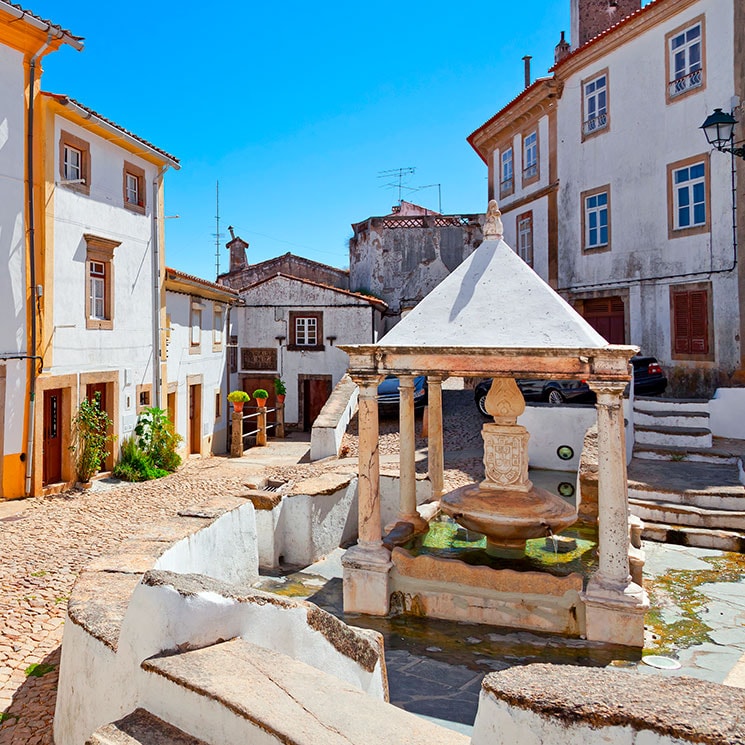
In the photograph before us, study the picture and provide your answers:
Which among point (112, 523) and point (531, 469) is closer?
point (112, 523)

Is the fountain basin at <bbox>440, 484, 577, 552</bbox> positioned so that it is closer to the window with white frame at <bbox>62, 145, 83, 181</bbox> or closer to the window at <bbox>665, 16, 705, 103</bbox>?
the window with white frame at <bbox>62, 145, 83, 181</bbox>

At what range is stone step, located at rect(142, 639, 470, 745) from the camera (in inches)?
98.4

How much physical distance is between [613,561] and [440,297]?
3272mm

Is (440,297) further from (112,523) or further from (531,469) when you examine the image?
(531,469)

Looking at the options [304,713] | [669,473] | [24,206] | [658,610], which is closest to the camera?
[304,713]

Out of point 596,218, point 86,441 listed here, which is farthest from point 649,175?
point 86,441

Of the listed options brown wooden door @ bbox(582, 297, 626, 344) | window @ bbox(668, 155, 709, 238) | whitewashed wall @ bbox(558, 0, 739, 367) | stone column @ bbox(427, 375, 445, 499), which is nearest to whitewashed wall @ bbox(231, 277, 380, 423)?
whitewashed wall @ bbox(558, 0, 739, 367)

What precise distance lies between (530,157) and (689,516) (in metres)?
16.3

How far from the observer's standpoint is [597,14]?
70.6 ft

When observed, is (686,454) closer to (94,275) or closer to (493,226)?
(493,226)

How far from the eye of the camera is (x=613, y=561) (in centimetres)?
593

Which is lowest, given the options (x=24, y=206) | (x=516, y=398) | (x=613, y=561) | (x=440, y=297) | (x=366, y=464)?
(x=613, y=561)

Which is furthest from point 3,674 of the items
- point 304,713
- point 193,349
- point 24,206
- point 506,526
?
point 193,349

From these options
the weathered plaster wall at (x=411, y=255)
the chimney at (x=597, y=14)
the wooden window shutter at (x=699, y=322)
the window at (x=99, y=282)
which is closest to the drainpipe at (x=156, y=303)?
the window at (x=99, y=282)
